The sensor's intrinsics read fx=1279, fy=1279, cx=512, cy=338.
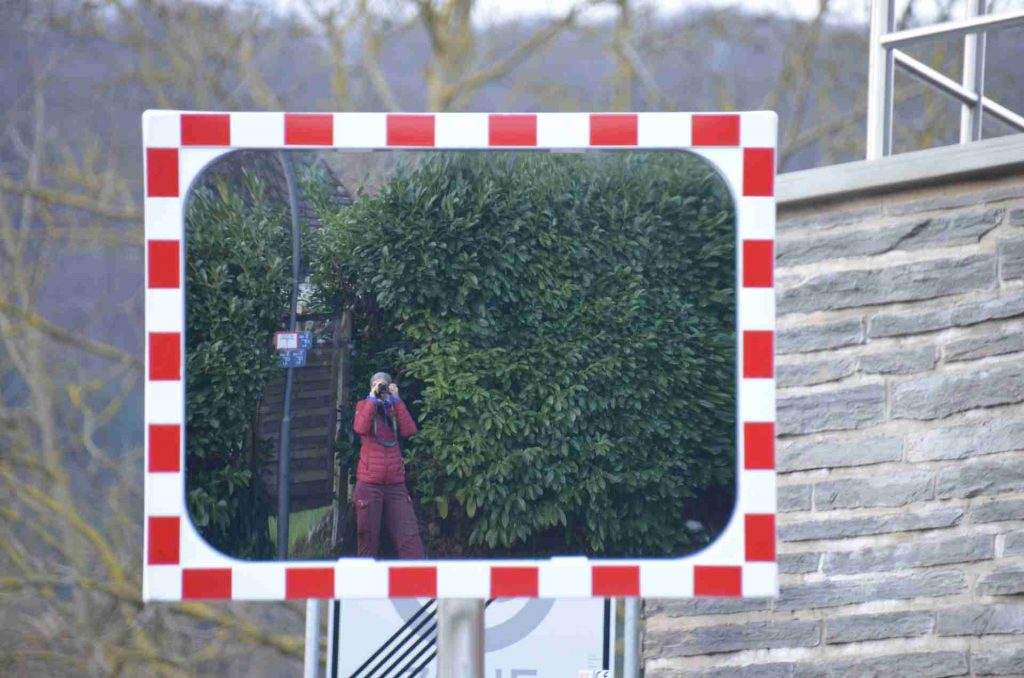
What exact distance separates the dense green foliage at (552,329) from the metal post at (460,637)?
189 mm

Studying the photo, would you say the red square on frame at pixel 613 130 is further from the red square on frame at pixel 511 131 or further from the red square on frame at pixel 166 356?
the red square on frame at pixel 166 356

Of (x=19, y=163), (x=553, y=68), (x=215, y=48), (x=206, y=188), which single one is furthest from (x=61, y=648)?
(x=206, y=188)

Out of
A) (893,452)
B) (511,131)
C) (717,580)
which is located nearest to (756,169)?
(511,131)

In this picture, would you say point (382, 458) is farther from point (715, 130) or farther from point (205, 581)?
point (715, 130)

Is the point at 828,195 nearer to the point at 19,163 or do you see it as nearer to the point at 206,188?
the point at 206,188

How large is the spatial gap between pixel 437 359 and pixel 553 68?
10.0 meters

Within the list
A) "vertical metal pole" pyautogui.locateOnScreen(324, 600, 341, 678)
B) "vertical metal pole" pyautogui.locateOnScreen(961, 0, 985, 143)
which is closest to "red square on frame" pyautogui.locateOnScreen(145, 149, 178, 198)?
"vertical metal pole" pyautogui.locateOnScreen(324, 600, 341, 678)

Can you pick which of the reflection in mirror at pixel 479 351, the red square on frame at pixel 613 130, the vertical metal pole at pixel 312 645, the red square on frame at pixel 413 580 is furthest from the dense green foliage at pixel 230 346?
the vertical metal pole at pixel 312 645

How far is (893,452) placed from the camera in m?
3.83

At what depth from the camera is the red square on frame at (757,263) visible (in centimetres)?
222

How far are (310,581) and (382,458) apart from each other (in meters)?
0.26

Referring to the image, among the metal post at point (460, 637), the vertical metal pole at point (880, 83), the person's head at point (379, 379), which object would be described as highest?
the vertical metal pole at point (880, 83)

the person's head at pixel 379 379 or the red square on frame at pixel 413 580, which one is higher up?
the person's head at pixel 379 379

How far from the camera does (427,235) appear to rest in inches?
87.7
